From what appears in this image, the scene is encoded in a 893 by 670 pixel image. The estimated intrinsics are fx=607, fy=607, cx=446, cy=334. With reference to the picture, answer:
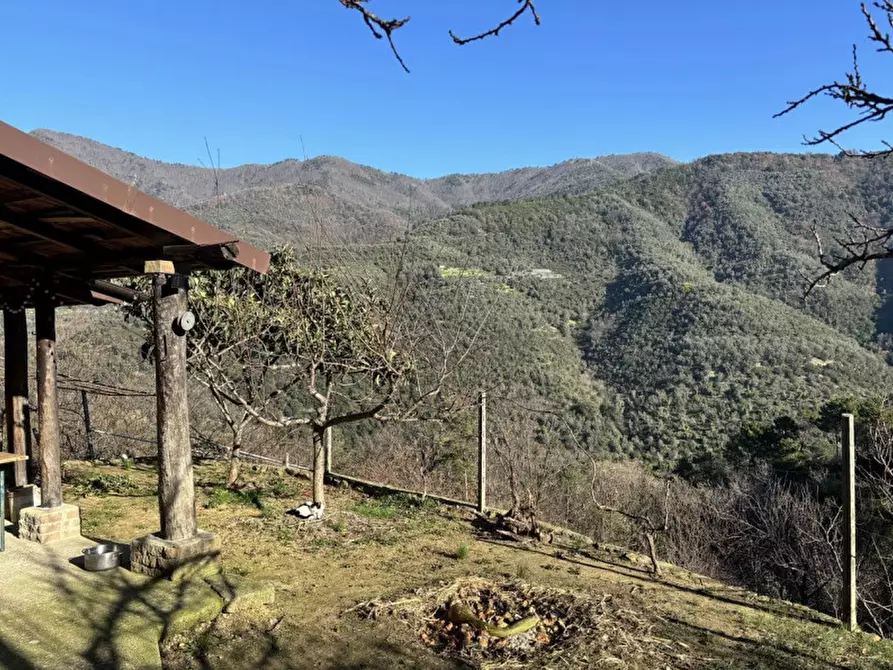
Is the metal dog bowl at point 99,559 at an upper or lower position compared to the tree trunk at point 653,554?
upper

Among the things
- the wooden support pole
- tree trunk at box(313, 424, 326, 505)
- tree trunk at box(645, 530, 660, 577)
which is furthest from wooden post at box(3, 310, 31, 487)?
tree trunk at box(645, 530, 660, 577)

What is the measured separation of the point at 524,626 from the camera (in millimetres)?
3809

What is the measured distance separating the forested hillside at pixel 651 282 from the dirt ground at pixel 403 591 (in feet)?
9.36

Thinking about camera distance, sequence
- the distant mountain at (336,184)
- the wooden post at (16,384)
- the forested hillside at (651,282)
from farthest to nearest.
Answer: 1. the forested hillside at (651,282)
2. the distant mountain at (336,184)
3. the wooden post at (16,384)

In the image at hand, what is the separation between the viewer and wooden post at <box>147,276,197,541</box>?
4199 mm

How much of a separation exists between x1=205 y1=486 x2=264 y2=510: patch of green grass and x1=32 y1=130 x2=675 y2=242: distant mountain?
318 centimetres

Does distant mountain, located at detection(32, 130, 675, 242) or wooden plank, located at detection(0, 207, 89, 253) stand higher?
distant mountain, located at detection(32, 130, 675, 242)

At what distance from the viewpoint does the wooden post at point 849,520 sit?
14.2 feet

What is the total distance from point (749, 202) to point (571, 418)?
120 feet

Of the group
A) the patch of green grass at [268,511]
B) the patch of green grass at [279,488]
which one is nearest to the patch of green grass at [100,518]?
the patch of green grass at [268,511]

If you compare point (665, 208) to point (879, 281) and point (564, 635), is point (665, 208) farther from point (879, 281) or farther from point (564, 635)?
point (564, 635)

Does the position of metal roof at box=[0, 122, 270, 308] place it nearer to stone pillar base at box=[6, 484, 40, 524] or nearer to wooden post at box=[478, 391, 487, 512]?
stone pillar base at box=[6, 484, 40, 524]

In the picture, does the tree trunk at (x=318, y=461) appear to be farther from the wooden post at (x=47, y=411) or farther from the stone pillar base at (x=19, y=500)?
the stone pillar base at (x=19, y=500)

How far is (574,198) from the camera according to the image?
164 ft
